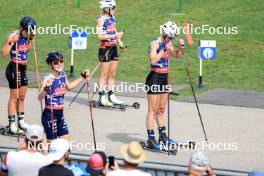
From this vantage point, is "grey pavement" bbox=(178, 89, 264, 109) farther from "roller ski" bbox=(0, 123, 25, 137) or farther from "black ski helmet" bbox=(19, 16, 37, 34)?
"black ski helmet" bbox=(19, 16, 37, 34)

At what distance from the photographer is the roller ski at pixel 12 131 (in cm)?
1571

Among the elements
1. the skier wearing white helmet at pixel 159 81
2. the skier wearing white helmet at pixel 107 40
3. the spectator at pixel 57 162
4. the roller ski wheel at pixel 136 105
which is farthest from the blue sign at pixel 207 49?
the spectator at pixel 57 162

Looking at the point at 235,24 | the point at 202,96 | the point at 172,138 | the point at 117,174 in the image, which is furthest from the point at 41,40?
the point at 117,174

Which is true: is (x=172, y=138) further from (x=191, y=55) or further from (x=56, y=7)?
(x=56, y=7)

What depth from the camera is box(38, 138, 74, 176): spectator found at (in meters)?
9.45

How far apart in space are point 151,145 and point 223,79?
21.1 ft

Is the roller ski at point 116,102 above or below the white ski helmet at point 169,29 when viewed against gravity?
below

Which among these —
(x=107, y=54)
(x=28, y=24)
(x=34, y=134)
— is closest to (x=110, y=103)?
(x=107, y=54)

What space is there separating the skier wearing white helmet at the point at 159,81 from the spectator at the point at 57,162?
4912 mm

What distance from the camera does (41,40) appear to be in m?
25.6

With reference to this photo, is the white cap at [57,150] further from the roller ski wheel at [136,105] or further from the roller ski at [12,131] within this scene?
the roller ski wheel at [136,105]

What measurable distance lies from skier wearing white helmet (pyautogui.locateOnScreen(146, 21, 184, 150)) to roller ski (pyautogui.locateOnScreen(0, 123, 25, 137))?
2.37 m

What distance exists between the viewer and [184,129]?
16.5 meters

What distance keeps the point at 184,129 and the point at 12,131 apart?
317cm
